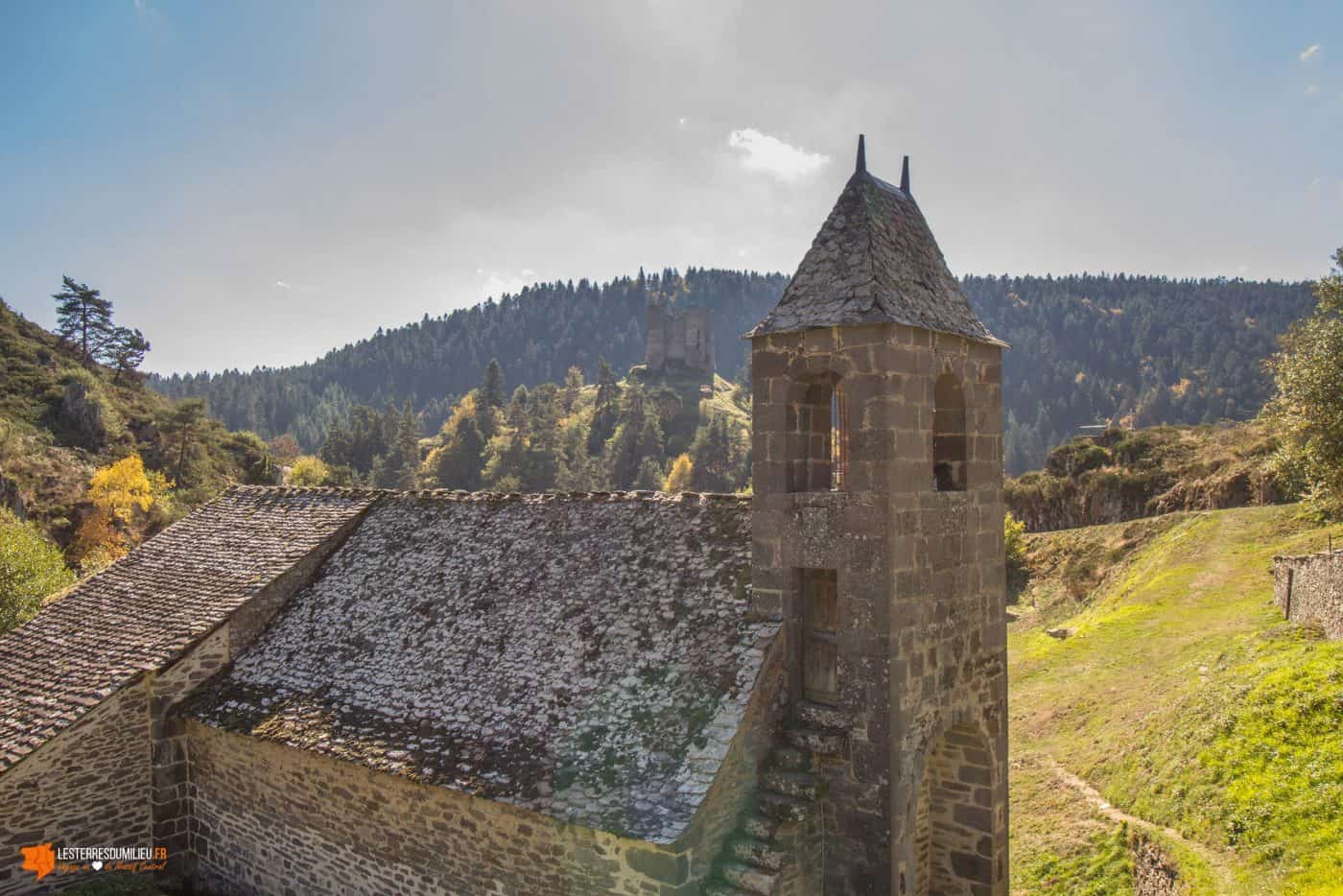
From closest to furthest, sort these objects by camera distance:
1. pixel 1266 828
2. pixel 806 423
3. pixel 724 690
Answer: pixel 724 690
pixel 806 423
pixel 1266 828

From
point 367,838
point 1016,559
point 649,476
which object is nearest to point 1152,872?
point 367,838

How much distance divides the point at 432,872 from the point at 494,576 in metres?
4.46

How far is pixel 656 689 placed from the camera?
10.7 meters

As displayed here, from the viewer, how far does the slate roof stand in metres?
10.1

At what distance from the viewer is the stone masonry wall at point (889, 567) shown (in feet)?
31.4

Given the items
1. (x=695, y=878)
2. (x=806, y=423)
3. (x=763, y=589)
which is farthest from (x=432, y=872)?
(x=806, y=423)

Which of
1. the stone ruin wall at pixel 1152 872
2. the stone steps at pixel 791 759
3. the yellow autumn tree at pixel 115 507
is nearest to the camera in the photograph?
the stone steps at pixel 791 759

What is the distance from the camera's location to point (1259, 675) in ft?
55.7

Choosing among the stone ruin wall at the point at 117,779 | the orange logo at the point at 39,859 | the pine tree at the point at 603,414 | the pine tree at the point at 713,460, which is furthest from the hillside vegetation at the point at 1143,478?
the pine tree at the point at 603,414

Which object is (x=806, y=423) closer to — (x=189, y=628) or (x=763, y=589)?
(x=763, y=589)

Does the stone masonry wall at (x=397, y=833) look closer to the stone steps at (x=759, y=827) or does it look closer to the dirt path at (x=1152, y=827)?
the stone steps at (x=759, y=827)

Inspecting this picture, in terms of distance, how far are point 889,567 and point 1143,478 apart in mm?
48185

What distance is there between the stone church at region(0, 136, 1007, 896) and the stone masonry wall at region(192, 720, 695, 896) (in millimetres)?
48

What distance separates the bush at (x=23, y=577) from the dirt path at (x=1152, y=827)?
2985cm
